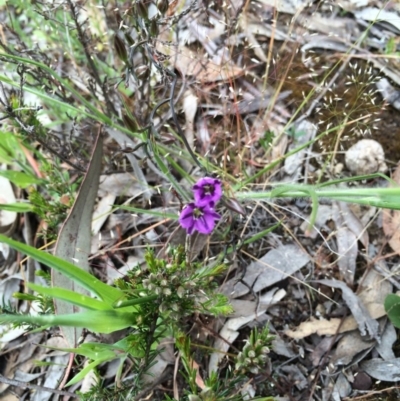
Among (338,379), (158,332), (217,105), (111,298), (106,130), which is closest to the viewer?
(111,298)

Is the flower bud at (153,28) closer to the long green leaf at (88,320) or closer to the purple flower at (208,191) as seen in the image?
the purple flower at (208,191)

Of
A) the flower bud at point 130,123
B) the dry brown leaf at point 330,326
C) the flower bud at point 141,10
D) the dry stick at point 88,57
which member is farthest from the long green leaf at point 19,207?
the dry brown leaf at point 330,326

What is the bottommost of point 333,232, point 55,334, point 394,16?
point 55,334

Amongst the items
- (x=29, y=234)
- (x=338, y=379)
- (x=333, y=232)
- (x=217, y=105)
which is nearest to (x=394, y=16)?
(x=217, y=105)

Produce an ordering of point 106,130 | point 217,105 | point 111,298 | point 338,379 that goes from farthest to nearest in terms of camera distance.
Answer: point 217,105, point 106,130, point 338,379, point 111,298

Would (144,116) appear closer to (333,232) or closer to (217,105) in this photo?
(217,105)

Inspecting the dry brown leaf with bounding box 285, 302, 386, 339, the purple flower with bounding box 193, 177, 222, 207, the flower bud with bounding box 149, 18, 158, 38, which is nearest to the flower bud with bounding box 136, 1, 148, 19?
the flower bud with bounding box 149, 18, 158, 38

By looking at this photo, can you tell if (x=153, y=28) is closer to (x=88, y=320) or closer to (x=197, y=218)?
(x=197, y=218)
